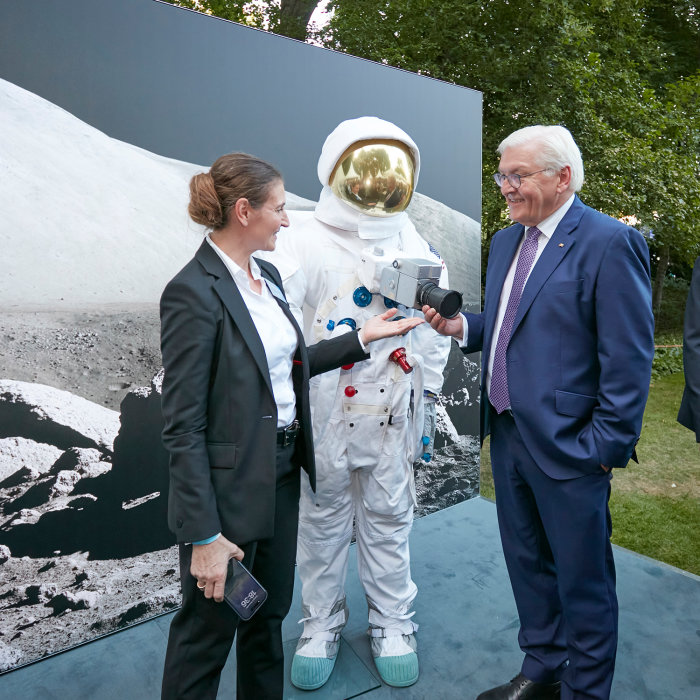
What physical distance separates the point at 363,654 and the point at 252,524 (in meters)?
1.29

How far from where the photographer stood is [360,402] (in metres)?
2.27

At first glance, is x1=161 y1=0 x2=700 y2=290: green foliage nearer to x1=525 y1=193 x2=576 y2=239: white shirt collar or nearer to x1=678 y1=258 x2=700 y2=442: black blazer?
x1=678 y1=258 x2=700 y2=442: black blazer

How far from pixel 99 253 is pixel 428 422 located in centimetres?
149

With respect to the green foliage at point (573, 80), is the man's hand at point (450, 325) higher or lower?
lower

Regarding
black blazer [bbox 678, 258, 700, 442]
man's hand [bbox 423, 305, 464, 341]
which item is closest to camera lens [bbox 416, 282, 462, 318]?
man's hand [bbox 423, 305, 464, 341]

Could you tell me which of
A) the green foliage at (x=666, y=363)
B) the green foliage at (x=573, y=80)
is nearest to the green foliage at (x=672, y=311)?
the green foliage at (x=666, y=363)

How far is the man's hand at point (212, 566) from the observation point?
146 centimetres

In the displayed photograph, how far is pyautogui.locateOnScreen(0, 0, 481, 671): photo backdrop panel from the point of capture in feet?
7.50

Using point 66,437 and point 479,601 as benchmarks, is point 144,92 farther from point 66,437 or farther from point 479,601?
point 479,601

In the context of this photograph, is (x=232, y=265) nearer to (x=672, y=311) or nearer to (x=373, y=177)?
(x=373, y=177)

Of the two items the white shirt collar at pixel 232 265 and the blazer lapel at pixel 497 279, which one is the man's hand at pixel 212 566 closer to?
the white shirt collar at pixel 232 265

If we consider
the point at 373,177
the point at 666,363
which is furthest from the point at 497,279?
the point at 666,363

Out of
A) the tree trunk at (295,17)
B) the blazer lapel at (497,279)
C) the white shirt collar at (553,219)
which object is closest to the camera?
the white shirt collar at (553,219)

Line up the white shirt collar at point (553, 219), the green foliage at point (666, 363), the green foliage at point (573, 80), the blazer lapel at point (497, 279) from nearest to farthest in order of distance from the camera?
1. the white shirt collar at point (553, 219)
2. the blazer lapel at point (497, 279)
3. the green foliage at point (573, 80)
4. the green foliage at point (666, 363)
